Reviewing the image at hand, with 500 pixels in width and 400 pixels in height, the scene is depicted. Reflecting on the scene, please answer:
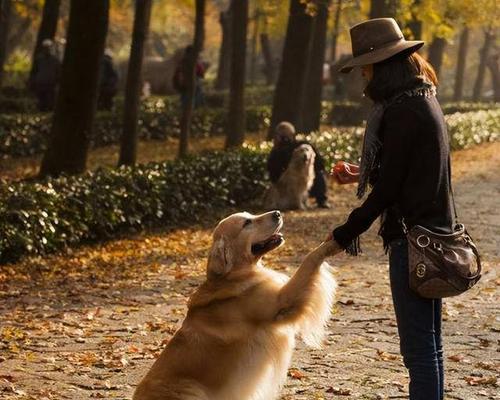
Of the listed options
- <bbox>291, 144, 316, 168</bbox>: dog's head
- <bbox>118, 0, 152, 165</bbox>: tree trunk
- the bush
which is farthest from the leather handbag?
<bbox>118, 0, 152, 165</bbox>: tree trunk

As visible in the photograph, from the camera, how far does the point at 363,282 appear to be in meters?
12.7

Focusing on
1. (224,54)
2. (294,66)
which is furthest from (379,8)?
(224,54)

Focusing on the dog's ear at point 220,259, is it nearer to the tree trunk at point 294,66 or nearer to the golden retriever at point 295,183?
the golden retriever at point 295,183

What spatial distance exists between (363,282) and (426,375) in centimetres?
707

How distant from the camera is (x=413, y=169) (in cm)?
561

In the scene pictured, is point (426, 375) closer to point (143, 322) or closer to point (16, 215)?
point (143, 322)

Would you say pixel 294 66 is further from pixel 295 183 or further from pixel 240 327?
pixel 240 327

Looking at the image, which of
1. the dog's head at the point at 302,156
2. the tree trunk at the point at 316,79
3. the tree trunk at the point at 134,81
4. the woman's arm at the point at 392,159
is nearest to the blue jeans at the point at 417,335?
the woman's arm at the point at 392,159

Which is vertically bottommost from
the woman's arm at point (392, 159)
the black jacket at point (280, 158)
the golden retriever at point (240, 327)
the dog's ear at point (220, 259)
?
the black jacket at point (280, 158)

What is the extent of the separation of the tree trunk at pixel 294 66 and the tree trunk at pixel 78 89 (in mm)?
7472

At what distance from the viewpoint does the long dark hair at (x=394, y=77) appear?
5684 mm

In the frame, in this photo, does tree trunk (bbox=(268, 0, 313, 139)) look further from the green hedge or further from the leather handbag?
the leather handbag

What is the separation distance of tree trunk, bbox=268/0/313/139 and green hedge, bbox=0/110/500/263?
1.17 metres

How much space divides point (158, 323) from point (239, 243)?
13.3ft
